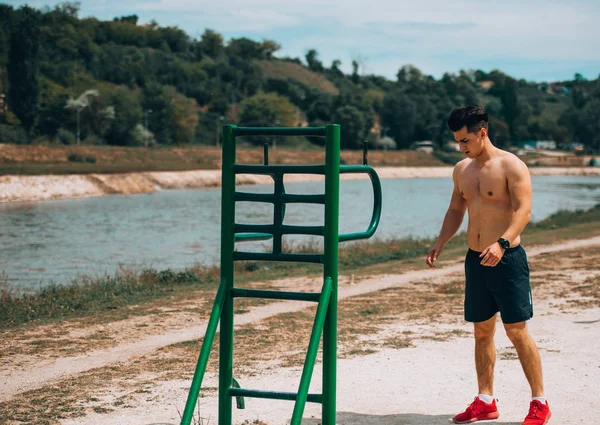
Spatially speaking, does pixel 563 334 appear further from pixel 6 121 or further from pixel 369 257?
pixel 6 121

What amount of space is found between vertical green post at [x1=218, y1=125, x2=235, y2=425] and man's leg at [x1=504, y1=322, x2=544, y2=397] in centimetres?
182

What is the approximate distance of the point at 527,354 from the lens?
18.6 ft

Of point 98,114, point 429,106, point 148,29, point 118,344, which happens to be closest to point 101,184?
point 98,114

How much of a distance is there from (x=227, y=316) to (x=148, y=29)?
7725 inches

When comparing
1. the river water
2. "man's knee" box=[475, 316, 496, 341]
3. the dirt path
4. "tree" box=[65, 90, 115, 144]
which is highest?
"tree" box=[65, 90, 115, 144]

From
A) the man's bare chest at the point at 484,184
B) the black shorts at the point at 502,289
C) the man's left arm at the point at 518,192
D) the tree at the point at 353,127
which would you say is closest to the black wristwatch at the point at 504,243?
the man's left arm at the point at 518,192

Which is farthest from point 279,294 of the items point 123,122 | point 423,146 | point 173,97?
point 423,146

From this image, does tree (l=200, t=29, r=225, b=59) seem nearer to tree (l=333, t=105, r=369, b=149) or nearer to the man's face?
tree (l=333, t=105, r=369, b=149)

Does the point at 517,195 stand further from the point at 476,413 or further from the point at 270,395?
the point at 270,395

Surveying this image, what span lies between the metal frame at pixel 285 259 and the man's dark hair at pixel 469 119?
2.20ft

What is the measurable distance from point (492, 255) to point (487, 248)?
4.4 inches

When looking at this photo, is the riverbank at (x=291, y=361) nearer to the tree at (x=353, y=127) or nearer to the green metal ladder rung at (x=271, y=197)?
the green metal ladder rung at (x=271, y=197)

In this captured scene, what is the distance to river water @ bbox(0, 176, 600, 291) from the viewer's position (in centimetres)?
2244

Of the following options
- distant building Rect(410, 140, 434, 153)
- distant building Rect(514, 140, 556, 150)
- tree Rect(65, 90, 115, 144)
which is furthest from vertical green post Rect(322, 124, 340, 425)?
distant building Rect(514, 140, 556, 150)
